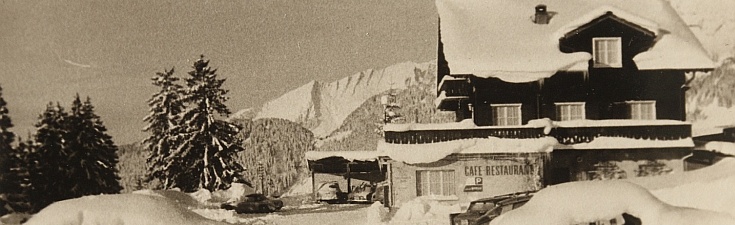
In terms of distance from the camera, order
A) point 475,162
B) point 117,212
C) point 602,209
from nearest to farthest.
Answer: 1. point 602,209
2. point 117,212
3. point 475,162

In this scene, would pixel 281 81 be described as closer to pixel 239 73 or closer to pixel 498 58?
pixel 239 73

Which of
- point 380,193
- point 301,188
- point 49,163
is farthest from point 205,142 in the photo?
point 380,193

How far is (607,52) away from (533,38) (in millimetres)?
610

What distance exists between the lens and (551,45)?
23.7ft

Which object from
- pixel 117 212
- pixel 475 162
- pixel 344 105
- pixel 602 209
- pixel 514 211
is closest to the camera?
pixel 602 209

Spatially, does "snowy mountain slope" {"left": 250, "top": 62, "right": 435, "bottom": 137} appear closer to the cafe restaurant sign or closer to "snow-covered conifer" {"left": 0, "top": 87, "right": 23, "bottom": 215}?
the cafe restaurant sign

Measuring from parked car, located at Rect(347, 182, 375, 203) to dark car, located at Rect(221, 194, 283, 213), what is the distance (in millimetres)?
574

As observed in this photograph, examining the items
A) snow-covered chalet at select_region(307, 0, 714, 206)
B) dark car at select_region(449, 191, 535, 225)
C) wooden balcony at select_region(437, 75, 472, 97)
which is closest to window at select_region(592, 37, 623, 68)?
snow-covered chalet at select_region(307, 0, 714, 206)

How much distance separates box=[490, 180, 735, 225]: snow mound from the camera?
6.64 meters

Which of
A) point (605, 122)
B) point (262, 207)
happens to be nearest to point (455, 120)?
point (605, 122)

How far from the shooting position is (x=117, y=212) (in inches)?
277

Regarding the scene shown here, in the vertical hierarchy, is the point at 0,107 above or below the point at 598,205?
above

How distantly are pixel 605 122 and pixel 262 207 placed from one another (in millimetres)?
2804

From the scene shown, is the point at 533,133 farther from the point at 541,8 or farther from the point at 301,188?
the point at 301,188
